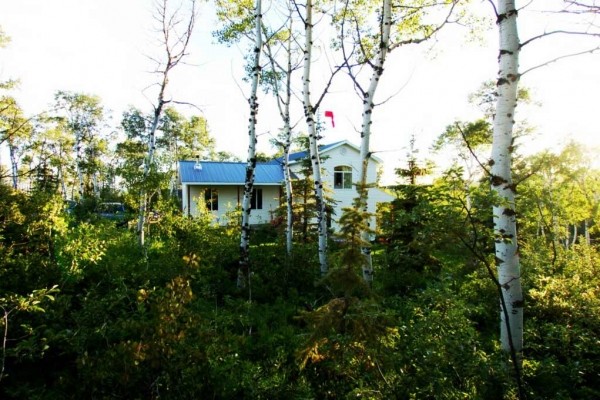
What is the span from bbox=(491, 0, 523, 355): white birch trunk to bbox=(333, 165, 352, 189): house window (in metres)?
16.9

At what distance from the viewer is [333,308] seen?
10.8ft

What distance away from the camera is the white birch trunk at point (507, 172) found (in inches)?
133

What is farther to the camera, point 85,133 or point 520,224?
point 85,133

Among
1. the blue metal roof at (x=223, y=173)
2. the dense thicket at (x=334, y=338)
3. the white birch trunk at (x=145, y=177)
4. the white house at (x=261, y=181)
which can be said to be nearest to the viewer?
the dense thicket at (x=334, y=338)

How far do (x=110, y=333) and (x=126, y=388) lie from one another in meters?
1.18

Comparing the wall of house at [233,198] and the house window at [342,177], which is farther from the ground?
the house window at [342,177]

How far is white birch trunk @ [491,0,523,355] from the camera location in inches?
133

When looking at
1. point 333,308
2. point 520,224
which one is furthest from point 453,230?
point 520,224

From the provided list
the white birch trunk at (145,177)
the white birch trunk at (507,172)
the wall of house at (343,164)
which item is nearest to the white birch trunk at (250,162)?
the white birch trunk at (145,177)

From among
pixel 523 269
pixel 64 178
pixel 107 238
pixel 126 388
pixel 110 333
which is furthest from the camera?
pixel 64 178

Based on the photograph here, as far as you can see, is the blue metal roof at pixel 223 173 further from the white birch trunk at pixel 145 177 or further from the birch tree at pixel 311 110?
the birch tree at pixel 311 110

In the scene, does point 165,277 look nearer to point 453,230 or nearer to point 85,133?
point 453,230

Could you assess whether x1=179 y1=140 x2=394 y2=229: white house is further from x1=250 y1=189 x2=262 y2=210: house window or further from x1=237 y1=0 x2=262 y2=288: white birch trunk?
x1=237 y1=0 x2=262 y2=288: white birch trunk

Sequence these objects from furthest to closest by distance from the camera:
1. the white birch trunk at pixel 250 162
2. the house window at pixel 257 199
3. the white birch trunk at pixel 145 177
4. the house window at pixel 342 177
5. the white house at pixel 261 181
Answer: the house window at pixel 257 199, the house window at pixel 342 177, the white house at pixel 261 181, the white birch trunk at pixel 145 177, the white birch trunk at pixel 250 162
